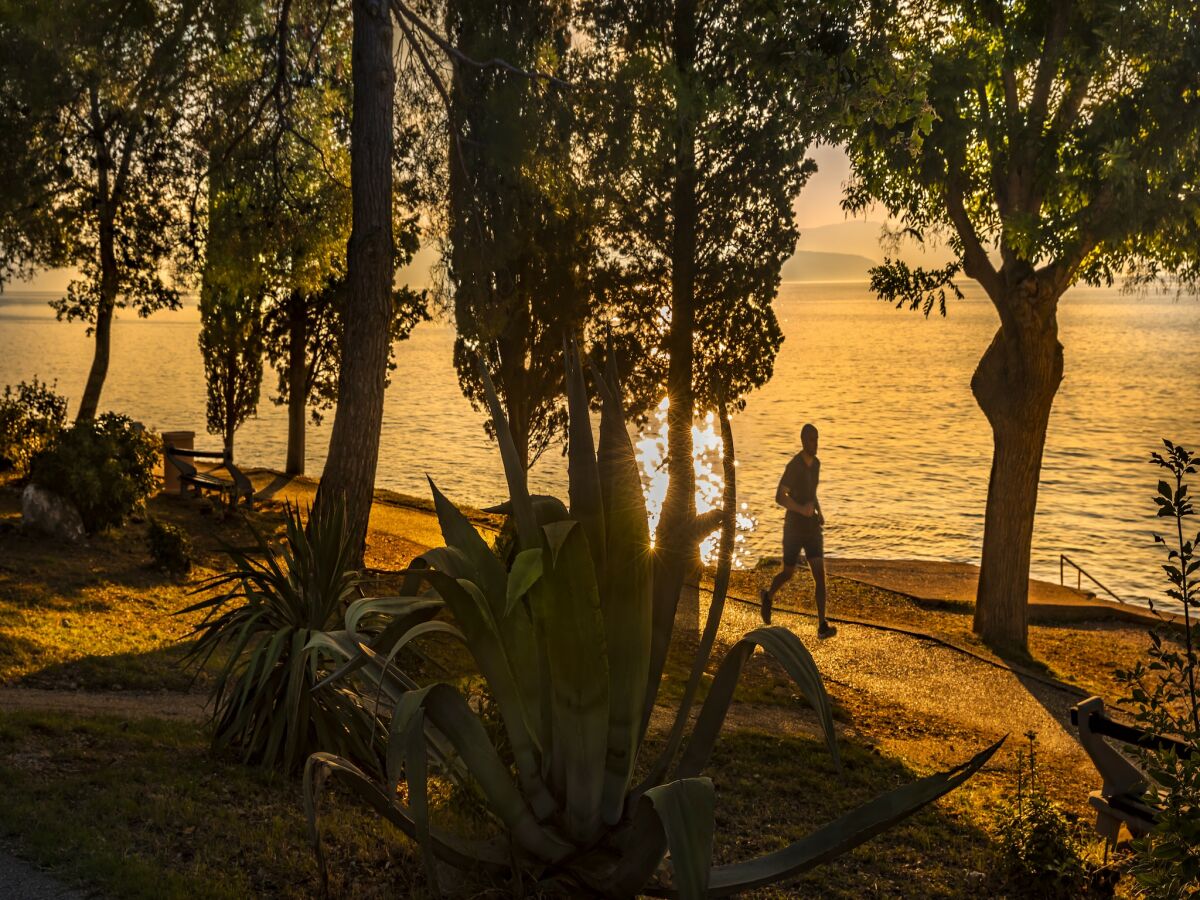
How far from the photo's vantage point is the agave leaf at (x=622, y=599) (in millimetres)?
4184

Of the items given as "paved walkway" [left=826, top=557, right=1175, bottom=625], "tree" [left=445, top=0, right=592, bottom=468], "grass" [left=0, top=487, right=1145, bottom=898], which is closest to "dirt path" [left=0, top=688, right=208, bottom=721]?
"grass" [left=0, top=487, right=1145, bottom=898]

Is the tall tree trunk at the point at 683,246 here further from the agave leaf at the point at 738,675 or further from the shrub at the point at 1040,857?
the agave leaf at the point at 738,675

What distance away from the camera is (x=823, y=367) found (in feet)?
384

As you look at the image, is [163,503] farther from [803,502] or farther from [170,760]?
[170,760]

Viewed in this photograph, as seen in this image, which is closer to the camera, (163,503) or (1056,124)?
(1056,124)

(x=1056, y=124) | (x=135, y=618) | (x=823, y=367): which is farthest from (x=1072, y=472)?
(x=823, y=367)

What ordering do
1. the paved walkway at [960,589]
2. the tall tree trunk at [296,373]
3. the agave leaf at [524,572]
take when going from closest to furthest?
1. the agave leaf at [524,572]
2. the paved walkway at [960,589]
3. the tall tree trunk at [296,373]

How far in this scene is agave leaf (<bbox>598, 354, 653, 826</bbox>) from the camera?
13.7 feet

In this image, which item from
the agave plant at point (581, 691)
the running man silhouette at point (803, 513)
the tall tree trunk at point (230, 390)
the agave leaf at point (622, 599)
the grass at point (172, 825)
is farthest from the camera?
the tall tree trunk at point (230, 390)

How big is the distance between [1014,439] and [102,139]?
14.0m

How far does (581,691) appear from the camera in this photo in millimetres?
4062

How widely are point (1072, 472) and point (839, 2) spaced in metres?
43.0

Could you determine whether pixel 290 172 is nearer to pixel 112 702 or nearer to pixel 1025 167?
pixel 112 702

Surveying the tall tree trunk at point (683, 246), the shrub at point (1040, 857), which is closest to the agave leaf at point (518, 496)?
the shrub at point (1040, 857)
